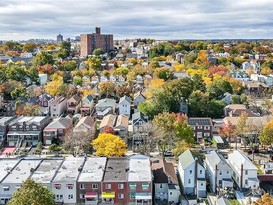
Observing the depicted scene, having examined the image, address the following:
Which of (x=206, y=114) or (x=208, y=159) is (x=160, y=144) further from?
(x=206, y=114)

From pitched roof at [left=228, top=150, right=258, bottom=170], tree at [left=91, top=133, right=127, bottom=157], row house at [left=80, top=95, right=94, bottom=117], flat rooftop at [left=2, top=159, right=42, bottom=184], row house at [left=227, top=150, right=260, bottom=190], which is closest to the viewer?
flat rooftop at [left=2, top=159, right=42, bottom=184]

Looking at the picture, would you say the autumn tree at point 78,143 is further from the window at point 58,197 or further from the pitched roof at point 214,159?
the pitched roof at point 214,159

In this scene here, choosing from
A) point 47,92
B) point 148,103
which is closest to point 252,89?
point 148,103

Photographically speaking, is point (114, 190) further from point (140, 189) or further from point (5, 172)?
point (5, 172)

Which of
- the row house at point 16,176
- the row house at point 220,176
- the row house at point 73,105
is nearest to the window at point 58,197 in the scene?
the row house at point 16,176

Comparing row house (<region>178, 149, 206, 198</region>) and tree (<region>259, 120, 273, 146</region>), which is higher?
tree (<region>259, 120, 273, 146</region>)

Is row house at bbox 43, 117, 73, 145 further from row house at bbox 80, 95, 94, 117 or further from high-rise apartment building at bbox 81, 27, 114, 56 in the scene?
high-rise apartment building at bbox 81, 27, 114, 56

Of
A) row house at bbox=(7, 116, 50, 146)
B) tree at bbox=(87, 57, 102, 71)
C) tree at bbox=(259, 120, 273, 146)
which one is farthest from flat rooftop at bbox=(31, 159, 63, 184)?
tree at bbox=(87, 57, 102, 71)

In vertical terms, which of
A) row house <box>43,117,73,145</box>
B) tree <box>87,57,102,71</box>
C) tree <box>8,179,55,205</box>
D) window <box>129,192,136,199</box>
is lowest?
window <box>129,192,136,199</box>
